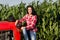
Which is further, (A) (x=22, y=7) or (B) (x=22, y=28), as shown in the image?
(A) (x=22, y=7)

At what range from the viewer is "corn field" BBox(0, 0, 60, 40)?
33.0 feet

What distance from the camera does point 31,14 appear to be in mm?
7527

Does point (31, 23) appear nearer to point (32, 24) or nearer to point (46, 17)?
point (32, 24)

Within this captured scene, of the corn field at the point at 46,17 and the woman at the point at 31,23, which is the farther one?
the corn field at the point at 46,17

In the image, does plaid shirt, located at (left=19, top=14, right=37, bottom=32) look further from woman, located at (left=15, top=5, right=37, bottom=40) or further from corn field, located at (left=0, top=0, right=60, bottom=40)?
corn field, located at (left=0, top=0, right=60, bottom=40)

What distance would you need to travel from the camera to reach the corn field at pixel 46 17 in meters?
10.0

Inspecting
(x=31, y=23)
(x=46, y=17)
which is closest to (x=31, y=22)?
(x=31, y=23)

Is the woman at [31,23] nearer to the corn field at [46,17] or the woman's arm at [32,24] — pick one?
the woman's arm at [32,24]

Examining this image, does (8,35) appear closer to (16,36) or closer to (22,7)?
(16,36)

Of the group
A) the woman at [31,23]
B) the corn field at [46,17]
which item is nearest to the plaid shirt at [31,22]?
the woman at [31,23]

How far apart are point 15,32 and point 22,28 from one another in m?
0.20

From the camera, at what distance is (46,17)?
1030cm

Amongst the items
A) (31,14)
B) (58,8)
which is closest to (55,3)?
(58,8)

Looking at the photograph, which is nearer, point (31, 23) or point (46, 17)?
point (31, 23)
